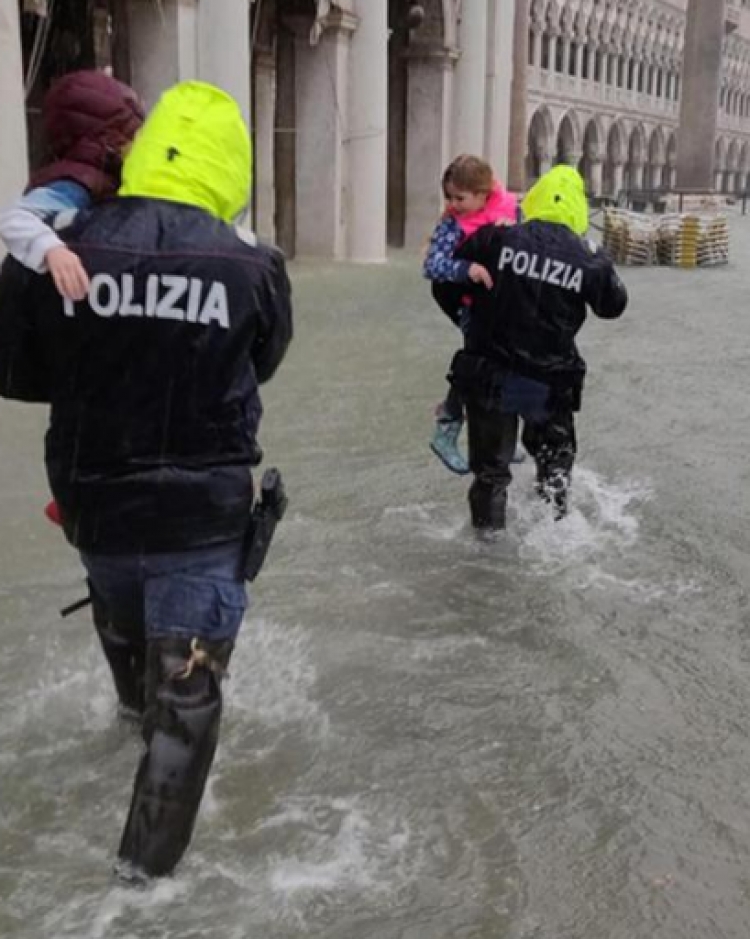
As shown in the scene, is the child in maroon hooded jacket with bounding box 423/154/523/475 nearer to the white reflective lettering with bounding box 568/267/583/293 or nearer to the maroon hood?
the white reflective lettering with bounding box 568/267/583/293

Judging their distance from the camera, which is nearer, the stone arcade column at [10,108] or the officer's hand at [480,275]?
the officer's hand at [480,275]

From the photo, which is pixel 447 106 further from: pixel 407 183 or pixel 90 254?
pixel 90 254

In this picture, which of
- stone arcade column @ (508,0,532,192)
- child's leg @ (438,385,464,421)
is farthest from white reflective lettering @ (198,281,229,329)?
stone arcade column @ (508,0,532,192)

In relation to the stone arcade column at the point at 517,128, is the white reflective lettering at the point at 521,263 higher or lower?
higher

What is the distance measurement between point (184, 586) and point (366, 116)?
65.1ft

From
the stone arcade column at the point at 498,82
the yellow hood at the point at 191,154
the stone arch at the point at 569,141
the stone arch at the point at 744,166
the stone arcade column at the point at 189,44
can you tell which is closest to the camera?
the yellow hood at the point at 191,154

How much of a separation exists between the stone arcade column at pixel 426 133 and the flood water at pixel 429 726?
19533 millimetres

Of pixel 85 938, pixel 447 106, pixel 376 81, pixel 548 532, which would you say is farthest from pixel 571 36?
pixel 85 938

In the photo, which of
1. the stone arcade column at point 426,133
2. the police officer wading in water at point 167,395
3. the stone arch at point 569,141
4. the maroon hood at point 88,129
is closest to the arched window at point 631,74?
the stone arch at point 569,141

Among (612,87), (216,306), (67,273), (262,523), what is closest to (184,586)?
(262,523)

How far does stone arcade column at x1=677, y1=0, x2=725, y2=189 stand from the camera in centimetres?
3262

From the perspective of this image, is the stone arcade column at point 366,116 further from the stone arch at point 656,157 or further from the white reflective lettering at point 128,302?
the stone arch at point 656,157

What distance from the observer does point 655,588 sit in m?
5.66

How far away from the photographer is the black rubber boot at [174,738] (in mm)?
2979
